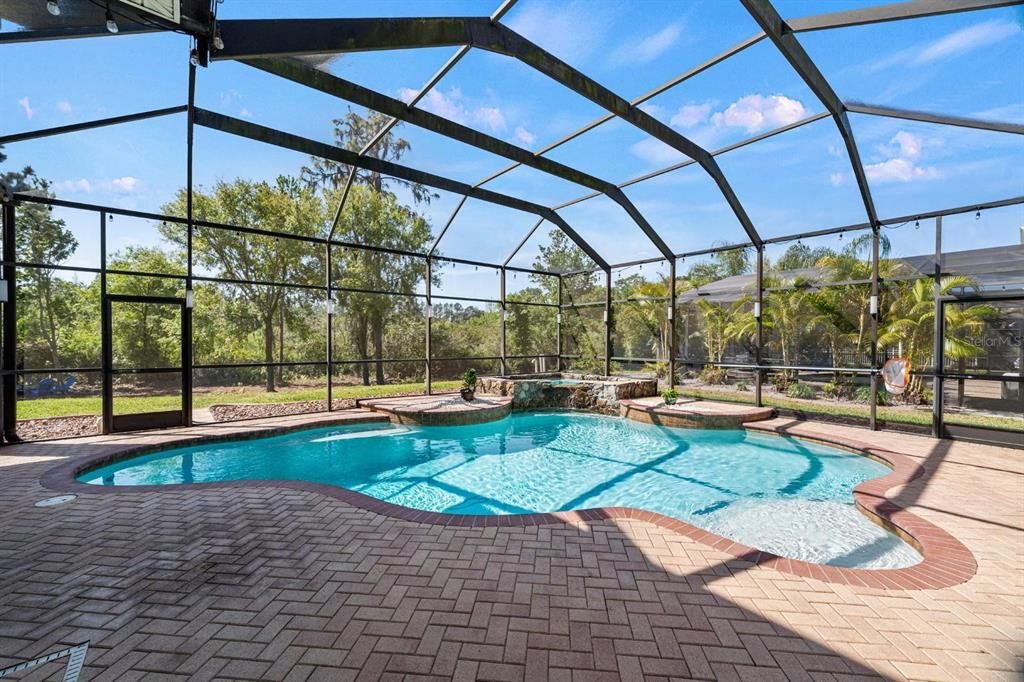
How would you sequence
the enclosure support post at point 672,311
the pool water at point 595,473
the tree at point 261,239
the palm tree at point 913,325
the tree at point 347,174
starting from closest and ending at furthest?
the pool water at point 595,473
the palm tree at point 913,325
the tree at point 347,174
the enclosure support post at point 672,311
the tree at point 261,239

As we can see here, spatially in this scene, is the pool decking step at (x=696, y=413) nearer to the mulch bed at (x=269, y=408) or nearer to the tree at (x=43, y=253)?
the mulch bed at (x=269, y=408)

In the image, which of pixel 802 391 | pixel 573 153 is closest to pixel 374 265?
pixel 573 153

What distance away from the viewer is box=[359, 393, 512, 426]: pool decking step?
8.41m

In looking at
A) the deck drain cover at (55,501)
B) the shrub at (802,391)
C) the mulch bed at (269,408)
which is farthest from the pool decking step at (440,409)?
the shrub at (802,391)

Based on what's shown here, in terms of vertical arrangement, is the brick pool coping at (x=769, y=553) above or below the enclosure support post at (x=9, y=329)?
below

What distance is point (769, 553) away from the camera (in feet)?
9.96

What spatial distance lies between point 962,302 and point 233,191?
17.6 m

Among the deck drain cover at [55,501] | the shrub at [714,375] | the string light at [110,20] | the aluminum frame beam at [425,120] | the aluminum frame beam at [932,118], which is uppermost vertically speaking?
the aluminum frame beam at [425,120]

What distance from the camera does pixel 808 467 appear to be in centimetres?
613

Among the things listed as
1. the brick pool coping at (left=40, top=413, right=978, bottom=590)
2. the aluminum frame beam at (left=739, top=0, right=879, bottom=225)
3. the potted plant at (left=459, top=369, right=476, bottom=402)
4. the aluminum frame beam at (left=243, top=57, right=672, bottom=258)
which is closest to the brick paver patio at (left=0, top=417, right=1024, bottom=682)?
the brick pool coping at (left=40, top=413, right=978, bottom=590)

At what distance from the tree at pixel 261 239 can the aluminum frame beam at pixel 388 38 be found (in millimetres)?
10896

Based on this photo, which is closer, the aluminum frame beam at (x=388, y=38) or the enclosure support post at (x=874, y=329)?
the aluminum frame beam at (x=388, y=38)

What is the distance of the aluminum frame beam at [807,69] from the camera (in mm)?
4239

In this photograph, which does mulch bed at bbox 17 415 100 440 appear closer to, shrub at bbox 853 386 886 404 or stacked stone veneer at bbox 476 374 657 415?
stacked stone veneer at bbox 476 374 657 415
